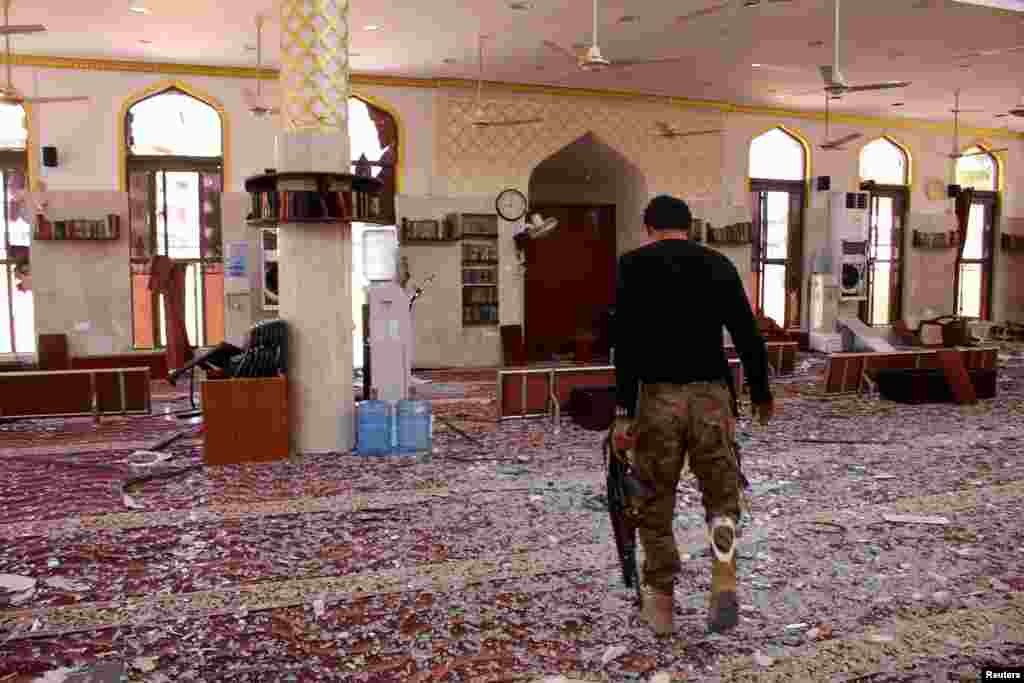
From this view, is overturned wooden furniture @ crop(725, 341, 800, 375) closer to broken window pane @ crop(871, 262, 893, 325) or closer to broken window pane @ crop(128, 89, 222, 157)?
broken window pane @ crop(871, 262, 893, 325)

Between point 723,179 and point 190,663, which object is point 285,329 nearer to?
point 190,663

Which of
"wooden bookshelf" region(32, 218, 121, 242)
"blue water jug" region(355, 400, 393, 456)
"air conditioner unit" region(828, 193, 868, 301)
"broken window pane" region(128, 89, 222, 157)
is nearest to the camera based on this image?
"blue water jug" region(355, 400, 393, 456)

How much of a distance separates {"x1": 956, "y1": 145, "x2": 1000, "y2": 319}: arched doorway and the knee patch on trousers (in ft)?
44.8

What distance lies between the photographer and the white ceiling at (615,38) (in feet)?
26.0

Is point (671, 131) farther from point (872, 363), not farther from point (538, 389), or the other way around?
point (538, 389)

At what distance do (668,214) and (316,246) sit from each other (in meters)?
3.57

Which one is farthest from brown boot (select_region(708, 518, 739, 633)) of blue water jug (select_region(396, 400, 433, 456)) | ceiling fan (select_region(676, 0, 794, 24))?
ceiling fan (select_region(676, 0, 794, 24))

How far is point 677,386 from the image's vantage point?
3.05 metres

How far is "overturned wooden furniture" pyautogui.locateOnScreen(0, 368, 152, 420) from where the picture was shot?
710 centimetres

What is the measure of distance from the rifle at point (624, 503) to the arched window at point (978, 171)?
45.4 feet

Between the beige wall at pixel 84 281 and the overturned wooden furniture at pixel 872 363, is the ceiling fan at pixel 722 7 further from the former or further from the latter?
the beige wall at pixel 84 281

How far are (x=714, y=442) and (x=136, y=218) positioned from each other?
29.2ft

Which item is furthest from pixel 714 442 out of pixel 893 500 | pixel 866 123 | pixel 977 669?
pixel 866 123

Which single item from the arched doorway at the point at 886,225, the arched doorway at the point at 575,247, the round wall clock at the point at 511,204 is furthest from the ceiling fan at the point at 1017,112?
the round wall clock at the point at 511,204
